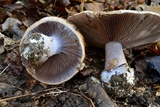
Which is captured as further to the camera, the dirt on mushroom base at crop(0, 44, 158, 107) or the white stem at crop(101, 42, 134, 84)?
the white stem at crop(101, 42, 134, 84)

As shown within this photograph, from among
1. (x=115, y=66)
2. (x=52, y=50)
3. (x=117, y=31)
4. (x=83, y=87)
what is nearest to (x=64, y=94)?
(x=83, y=87)

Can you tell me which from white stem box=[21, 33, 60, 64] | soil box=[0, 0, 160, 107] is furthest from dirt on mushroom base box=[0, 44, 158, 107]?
white stem box=[21, 33, 60, 64]

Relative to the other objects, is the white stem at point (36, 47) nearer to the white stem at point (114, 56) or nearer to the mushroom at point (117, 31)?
the mushroom at point (117, 31)

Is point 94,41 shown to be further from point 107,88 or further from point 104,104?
point 104,104

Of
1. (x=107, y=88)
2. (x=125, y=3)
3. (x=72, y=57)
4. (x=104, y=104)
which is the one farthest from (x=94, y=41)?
(x=125, y=3)

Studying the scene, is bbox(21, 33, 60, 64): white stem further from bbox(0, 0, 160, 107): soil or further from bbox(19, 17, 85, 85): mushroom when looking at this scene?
bbox(0, 0, 160, 107): soil

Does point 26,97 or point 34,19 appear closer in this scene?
point 26,97
